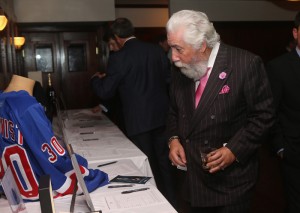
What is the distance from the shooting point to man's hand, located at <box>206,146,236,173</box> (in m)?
1.57

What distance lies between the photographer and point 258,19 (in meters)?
7.11

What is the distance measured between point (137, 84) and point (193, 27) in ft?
5.17

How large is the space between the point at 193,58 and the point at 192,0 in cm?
526

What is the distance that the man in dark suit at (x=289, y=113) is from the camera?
205cm

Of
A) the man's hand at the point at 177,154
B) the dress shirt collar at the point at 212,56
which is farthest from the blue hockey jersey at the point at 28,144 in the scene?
the dress shirt collar at the point at 212,56

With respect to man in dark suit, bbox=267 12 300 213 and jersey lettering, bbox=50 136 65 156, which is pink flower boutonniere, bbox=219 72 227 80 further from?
jersey lettering, bbox=50 136 65 156

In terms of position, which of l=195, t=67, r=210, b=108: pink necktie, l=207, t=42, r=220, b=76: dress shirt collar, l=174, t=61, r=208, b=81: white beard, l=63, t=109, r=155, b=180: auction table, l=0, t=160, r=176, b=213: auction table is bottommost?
l=63, t=109, r=155, b=180: auction table

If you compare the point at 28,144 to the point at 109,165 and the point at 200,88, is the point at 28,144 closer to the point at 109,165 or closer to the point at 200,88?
the point at 109,165

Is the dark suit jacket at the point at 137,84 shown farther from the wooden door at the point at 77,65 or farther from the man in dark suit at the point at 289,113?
the wooden door at the point at 77,65

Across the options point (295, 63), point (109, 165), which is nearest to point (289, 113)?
point (295, 63)

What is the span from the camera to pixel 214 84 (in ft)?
5.34

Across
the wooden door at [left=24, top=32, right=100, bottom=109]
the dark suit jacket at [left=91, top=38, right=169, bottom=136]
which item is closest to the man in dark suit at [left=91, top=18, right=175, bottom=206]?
the dark suit jacket at [left=91, top=38, right=169, bottom=136]

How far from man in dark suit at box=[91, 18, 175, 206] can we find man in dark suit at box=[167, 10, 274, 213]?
1353 mm

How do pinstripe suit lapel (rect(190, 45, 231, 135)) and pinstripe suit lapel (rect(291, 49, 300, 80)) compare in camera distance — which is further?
pinstripe suit lapel (rect(291, 49, 300, 80))
